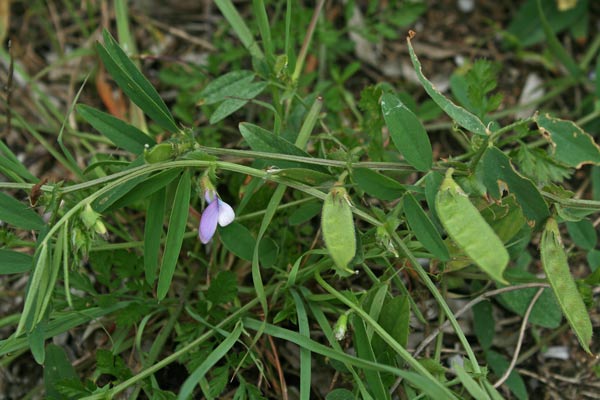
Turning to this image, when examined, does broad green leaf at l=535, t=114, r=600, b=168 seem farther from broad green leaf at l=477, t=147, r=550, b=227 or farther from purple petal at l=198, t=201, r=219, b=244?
purple petal at l=198, t=201, r=219, b=244

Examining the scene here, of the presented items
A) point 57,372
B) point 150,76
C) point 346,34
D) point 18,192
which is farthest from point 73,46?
point 57,372

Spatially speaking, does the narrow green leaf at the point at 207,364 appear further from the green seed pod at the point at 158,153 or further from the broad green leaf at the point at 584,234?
the broad green leaf at the point at 584,234

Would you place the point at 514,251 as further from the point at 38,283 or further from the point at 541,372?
the point at 38,283

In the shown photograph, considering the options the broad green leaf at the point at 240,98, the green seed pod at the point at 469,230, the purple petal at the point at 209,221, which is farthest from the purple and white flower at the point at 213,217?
the green seed pod at the point at 469,230

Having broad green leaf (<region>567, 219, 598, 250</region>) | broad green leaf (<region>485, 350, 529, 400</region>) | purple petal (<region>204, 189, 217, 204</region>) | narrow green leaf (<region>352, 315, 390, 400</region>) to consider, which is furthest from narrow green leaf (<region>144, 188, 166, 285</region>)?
broad green leaf (<region>567, 219, 598, 250</region>)

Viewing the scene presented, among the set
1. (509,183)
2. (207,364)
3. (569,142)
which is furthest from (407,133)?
(207,364)

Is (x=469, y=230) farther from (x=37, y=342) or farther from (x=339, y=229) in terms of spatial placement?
(x=37, y=342)
